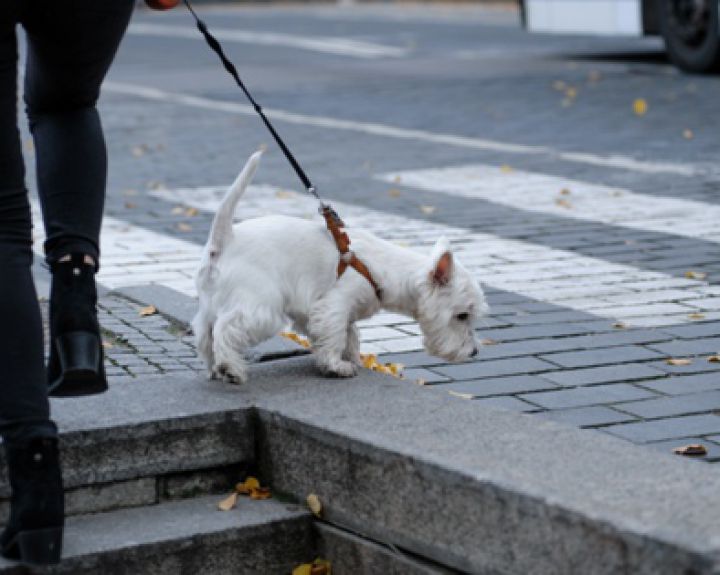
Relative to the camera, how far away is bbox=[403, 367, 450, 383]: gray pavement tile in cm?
508

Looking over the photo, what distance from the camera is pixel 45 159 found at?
3.88 meters

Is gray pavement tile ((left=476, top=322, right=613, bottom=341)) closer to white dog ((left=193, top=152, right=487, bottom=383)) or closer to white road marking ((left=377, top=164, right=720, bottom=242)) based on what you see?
white dog ((left=193, top=152, right=487, bottom=383))

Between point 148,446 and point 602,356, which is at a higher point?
point 148,446

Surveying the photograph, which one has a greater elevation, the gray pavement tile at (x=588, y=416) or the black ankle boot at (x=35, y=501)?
the black ankle boot at (x=35, y=501)

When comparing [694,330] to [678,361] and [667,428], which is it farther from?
[667,428]

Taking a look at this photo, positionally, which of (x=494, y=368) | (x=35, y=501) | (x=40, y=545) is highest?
(x=35, y=501)

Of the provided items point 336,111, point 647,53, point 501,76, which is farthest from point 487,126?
point 647,53

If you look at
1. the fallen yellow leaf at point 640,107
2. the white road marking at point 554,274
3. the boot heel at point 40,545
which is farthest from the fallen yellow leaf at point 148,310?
the fallen yellow leaf at point 640,107

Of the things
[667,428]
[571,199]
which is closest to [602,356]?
[667,428]

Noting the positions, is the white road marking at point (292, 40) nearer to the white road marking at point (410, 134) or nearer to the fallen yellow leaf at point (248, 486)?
the white road marking at point (410, 134)

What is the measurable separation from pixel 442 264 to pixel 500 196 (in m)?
4.84

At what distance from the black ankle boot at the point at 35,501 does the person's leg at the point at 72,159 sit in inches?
10.5

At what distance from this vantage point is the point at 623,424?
4.46 m

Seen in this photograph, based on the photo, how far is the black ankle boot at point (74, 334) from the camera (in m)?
3.71
